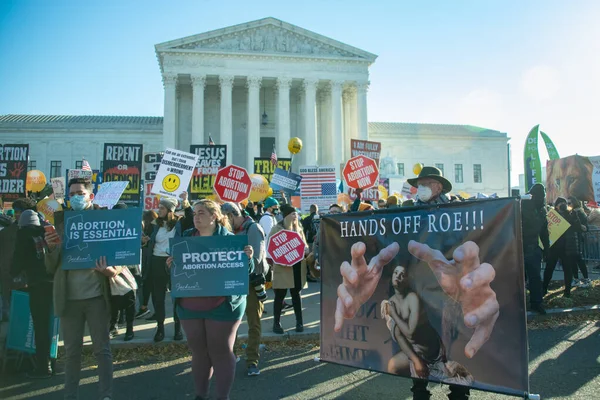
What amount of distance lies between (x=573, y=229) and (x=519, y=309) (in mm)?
7095

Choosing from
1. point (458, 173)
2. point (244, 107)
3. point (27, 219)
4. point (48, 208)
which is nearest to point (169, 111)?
point (244, 107)

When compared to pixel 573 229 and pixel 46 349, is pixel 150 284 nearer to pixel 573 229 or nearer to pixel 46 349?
pixel 46 349

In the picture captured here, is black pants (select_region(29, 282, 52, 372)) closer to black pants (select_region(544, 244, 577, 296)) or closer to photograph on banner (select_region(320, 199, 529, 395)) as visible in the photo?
photograph on banner (select_region(320, 199, 529, 395))

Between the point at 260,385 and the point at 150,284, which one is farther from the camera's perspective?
the point at 150,284

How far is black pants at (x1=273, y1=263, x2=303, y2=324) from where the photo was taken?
6812mm

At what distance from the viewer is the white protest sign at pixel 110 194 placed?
10.5m

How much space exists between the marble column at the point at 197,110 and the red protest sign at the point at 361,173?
35.1 metres

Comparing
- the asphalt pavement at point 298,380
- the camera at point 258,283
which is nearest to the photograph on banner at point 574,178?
the asphalt pavement at point 298,380

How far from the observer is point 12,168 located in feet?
38.7

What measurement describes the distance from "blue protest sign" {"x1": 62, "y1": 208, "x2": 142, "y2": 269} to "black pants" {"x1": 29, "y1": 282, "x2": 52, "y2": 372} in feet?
4.86

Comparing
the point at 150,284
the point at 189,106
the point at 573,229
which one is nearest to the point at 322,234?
the point at 150,284

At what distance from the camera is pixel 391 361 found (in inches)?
154

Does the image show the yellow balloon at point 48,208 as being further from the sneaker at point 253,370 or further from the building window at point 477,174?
the building window at point 477,174

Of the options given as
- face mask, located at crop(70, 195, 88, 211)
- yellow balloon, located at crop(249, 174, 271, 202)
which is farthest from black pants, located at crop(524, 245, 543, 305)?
yellow balloon, located at crop(249, 174, 271, 202)
